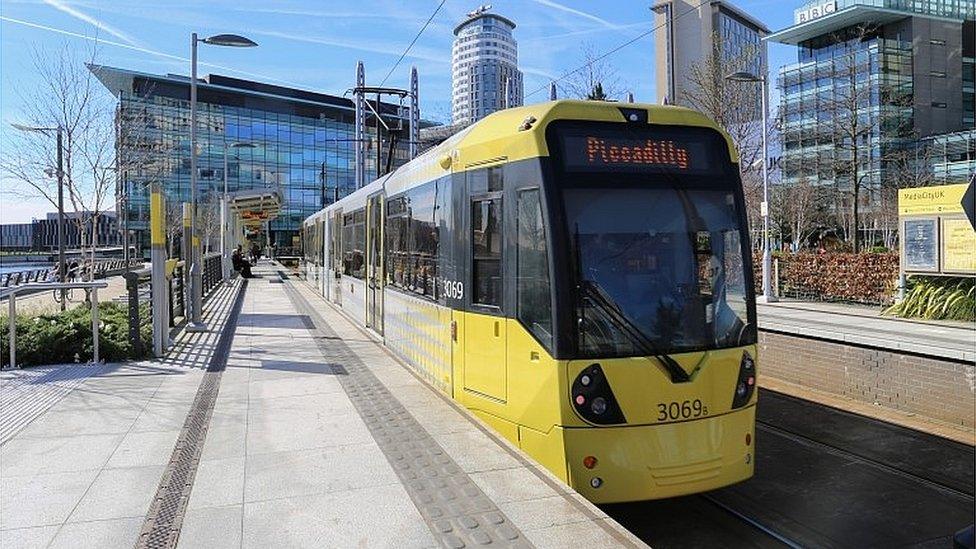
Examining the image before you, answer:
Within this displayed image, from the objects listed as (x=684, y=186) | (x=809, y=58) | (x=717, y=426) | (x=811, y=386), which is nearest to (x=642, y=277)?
(x=684, y=186)

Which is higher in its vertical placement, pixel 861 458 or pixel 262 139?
pixel 262 139

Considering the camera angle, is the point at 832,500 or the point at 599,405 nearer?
the point at 599,405

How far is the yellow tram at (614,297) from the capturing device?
16.3 ft

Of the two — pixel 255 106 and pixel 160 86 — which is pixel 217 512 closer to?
pixel 160 86

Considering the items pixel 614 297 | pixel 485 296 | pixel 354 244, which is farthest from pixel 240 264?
pixel 614 297

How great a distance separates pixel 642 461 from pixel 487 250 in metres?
2.12

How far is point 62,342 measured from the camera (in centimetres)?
1022

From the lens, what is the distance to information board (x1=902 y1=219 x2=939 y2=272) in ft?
47.1

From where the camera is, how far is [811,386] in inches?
395

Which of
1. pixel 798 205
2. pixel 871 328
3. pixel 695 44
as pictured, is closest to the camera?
pixel 871 328

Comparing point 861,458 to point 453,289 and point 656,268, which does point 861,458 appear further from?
point 453,289

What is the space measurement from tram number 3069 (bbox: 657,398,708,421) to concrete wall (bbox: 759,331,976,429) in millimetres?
4545

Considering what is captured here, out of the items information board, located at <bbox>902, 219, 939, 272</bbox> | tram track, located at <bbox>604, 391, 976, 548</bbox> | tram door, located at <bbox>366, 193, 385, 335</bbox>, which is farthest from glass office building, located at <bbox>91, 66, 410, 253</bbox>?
tram track, located at <bbox>604, 391, 976, 548</bbox>

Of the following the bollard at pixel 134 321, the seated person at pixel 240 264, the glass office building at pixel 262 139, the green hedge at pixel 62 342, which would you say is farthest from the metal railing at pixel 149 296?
the glass office building at pixel 262 139
